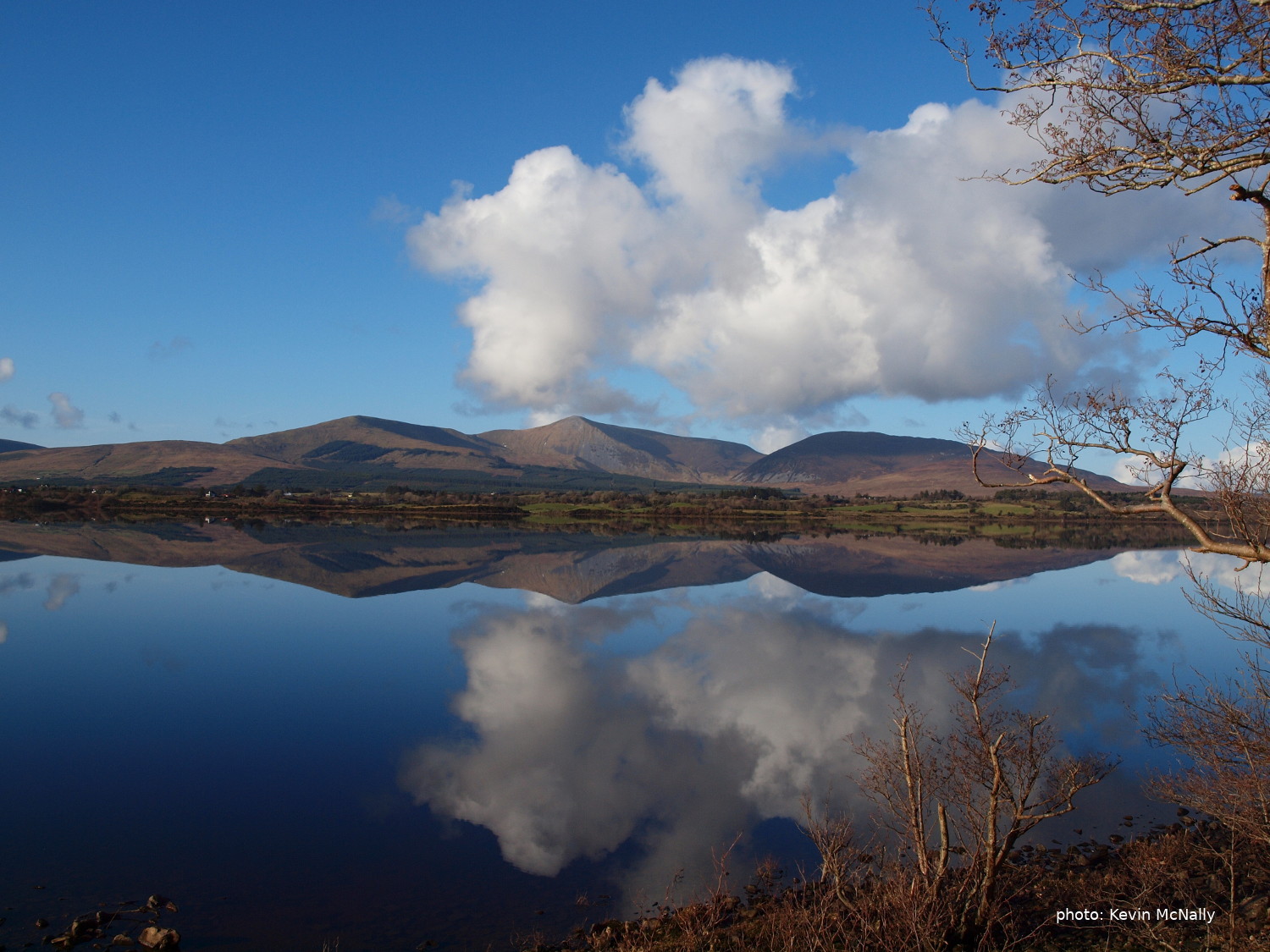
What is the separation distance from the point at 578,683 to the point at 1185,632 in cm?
2590

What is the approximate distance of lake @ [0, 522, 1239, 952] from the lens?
33.1 ft

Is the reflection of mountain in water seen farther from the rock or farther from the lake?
the rock

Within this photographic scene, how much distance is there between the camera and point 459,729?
16.8 meters

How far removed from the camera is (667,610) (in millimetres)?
35031

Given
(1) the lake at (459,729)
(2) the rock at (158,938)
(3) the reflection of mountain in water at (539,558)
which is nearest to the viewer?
(2) the rock at (158,938)

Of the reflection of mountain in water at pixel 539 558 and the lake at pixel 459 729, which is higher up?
the reflection of mountain in water at pixel 539 558

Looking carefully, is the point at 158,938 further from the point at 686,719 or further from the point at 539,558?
the point at 539,558

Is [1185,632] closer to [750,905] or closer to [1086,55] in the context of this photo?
[750,905]

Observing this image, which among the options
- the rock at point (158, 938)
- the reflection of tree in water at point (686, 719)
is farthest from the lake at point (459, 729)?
the rock at point (158, 938)

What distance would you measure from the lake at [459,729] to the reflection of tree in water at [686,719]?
0.09m

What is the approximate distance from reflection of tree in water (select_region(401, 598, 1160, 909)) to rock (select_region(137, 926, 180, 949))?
4.17m

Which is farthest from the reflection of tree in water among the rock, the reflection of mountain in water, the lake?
the reflection of mountain in water

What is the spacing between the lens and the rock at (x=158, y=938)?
8289 mm

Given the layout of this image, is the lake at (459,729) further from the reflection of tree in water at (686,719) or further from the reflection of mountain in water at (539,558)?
the reflection of mountain in water at (539,558)
